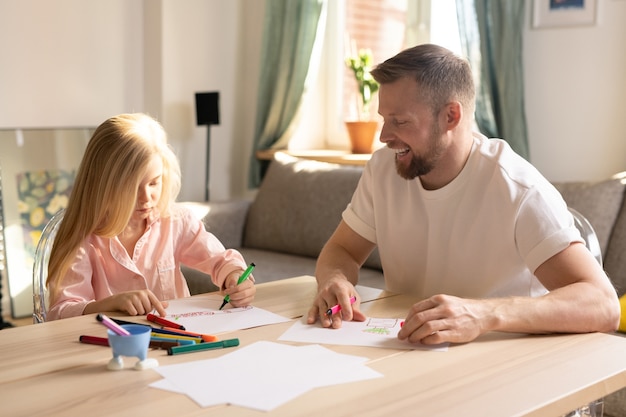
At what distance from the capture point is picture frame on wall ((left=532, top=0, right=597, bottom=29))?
136 inches

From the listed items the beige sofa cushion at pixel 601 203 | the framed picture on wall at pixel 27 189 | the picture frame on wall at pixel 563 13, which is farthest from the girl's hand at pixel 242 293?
the framed picture on wall at pixel 27 189

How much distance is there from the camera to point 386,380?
119 centimetres

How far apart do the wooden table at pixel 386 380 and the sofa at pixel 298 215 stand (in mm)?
1674

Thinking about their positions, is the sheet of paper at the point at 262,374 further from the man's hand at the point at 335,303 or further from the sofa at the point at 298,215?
the sofa at the point at 298,215

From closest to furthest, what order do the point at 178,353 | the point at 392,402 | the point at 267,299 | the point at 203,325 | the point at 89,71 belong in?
the point at 392,402 → the point at 178,353 → the point at 203,325 → the point at 267,299 → the point at 89,71

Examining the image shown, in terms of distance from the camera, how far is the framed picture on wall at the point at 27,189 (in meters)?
4.11

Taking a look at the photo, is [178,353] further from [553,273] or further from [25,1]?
[25,1]

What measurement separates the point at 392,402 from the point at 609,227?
214cm

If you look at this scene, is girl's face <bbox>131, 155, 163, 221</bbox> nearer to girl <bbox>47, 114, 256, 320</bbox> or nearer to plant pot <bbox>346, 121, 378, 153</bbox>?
girl <bbox>47, 114, 256, 320</bbox>

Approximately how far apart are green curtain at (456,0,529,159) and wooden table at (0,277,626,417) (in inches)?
90.2

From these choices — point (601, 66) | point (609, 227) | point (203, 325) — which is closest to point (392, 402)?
point (203, 325)

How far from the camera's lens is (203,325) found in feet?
4.90

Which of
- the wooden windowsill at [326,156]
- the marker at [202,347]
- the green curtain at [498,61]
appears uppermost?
the green curtain at [498,61]

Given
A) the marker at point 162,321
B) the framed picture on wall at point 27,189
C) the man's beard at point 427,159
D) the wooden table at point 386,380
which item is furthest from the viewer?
the framed picture on wall at point 27,189
